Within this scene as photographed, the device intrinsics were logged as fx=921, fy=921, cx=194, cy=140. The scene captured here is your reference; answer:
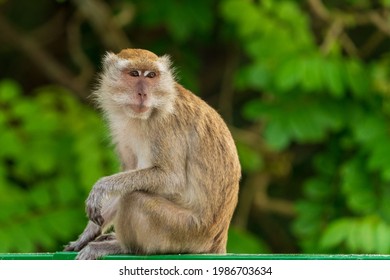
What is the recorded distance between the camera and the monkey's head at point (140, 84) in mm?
5574

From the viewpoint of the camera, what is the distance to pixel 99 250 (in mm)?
5543

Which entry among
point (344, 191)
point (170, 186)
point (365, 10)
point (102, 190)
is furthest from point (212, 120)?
point (365, 10)

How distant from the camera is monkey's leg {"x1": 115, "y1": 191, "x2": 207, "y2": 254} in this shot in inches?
225

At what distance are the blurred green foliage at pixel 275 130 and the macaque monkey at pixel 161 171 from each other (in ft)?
7.93

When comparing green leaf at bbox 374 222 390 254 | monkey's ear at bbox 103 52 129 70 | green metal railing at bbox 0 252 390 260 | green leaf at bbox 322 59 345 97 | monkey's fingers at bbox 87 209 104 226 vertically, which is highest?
monkey's ear at bbox 103 52 129 70

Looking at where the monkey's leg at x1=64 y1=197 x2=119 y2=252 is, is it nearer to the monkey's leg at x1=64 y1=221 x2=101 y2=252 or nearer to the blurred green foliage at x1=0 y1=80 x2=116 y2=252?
the monkey's leg at x1=64 y1=221 x2=101 y2=252

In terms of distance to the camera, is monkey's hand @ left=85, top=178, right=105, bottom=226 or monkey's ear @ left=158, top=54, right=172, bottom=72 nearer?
monkey's hand @ left=85, top=178, right=105, bottom=226

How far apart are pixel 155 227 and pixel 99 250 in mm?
429

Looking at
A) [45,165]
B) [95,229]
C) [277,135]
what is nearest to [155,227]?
[95,229]

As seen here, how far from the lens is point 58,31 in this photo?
14.1 metres

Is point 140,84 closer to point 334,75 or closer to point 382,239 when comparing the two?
point 382,239

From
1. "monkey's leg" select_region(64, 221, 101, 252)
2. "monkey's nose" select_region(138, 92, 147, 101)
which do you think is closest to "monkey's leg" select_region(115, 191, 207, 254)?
"monkey's leg" select_region(64, 221, 101, 252)

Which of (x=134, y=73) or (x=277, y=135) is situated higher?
(x=134, y=73)

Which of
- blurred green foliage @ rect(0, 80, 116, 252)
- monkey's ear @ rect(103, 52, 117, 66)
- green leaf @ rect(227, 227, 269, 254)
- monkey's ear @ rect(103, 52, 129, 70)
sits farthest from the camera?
green leaf @ rect(227, 227, 269, 254)
